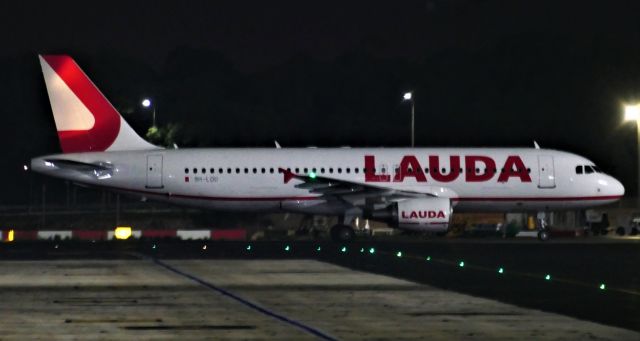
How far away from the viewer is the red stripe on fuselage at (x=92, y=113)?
57.2 metres

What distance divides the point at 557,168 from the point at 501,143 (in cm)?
9772

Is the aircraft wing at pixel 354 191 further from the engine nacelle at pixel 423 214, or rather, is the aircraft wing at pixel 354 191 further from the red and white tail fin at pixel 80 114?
the red and white tail fin at pixel 80 114

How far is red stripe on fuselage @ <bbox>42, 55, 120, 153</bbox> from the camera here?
57.2m

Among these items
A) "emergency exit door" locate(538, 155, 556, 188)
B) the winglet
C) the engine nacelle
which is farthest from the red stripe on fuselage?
"emergency exit door" locate(538, 155, 556, 188)

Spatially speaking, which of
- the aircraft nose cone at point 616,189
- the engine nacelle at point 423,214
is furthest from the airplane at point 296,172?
the engine nacelle at point 423,214

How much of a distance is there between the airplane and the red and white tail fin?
43 millimetres

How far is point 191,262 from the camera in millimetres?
39875

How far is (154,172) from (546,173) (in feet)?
55.5

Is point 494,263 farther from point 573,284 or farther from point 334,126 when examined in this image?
point 334,126

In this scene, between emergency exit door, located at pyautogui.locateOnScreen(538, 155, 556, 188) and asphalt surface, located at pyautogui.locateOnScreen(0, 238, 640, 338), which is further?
emergency exit door, located at pyautogui.locateOnScreen(538, 155, 556, 188)

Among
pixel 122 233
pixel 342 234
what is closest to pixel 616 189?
pixel 342 234

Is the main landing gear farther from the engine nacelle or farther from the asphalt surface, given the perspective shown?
the engine nacelle

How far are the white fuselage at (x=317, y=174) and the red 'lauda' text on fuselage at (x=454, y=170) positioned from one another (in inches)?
1.7

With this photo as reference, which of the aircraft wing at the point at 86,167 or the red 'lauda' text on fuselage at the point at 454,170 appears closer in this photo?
the aircraft wing at the point at 86,167
